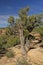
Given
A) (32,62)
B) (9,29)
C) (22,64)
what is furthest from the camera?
(9,29)

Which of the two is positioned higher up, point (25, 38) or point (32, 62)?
point (25, 38)

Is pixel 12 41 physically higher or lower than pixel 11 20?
lower

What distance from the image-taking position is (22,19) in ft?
90.2

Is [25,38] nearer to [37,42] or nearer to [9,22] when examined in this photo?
[9,22]

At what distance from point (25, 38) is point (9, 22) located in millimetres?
3857

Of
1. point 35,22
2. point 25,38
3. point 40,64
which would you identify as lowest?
point 40,64

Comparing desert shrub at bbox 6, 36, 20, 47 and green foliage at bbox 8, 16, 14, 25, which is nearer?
green foliage at bbox 8, 16, 14, 25

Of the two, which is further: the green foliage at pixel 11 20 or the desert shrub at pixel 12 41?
the desert shrub at pixel 12 41

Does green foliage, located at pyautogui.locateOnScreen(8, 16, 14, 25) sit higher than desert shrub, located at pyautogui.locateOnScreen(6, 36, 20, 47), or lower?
higher

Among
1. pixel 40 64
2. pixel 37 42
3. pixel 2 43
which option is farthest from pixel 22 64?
pixel 37 42

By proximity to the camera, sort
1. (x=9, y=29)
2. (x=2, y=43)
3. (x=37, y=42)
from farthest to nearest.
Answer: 1. (x=37, y=42)
2. (x=2, y=43)
3. (x=9, y=29)

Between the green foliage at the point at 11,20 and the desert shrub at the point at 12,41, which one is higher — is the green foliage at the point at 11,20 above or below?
above

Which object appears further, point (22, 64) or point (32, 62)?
point (32, 62)

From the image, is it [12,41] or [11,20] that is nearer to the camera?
[11,20]
